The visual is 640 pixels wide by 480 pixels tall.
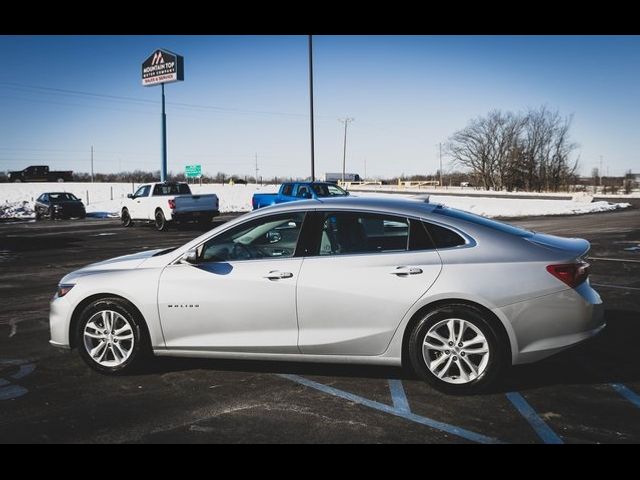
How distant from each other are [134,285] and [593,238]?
586 inches

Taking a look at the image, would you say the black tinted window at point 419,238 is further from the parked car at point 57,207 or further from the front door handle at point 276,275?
the parked car at point 57,207

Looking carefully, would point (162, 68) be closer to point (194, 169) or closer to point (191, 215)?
point (194, 169)

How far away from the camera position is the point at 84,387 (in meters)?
4.62

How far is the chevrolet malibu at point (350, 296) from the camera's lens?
4234 millimetres

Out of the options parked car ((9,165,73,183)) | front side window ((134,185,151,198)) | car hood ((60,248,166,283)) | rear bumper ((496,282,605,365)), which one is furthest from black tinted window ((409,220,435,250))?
parked car ((9,165,73,183))

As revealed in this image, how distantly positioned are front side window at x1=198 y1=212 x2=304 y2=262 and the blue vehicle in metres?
15.6

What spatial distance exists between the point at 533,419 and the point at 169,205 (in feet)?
61.8

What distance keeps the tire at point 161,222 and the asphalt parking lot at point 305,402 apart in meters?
15.7

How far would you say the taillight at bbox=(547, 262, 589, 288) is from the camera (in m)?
4.25
